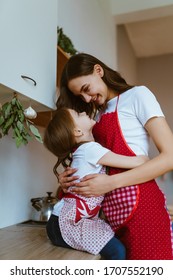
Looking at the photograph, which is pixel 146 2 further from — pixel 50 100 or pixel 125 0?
pixel 50 100

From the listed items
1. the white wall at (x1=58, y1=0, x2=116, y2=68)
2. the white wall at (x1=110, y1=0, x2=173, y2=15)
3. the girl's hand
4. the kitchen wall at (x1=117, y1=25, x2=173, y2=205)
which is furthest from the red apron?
the kitchen wall at (x1=117, y1=25, x2=173, y2=205)

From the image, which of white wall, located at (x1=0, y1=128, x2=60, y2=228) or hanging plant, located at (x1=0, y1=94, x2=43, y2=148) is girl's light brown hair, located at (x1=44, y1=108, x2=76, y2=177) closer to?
hanging plant, located at (x1=0, y1=94, x2=43, y2=148)

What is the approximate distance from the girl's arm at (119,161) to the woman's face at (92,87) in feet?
0.97

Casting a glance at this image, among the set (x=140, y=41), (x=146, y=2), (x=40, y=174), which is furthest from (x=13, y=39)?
(x=140, y=41)

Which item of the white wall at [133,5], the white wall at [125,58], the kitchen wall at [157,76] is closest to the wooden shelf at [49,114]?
the white wall at [133,5]

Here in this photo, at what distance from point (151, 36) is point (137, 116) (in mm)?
3204

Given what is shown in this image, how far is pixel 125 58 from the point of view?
3646mm

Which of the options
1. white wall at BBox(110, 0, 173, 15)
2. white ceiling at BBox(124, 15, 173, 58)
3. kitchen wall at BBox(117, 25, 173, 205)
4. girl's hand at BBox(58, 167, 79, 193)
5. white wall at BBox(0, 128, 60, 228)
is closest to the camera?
girl's hand at BBox(58, 167, 79, 193)

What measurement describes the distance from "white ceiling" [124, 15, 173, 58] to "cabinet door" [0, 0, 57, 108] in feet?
8.53

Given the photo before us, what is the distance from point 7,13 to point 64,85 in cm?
41

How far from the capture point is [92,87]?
1131mm

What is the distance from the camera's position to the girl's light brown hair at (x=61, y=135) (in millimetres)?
1020

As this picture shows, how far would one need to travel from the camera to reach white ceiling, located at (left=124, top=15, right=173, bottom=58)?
353 centimetres

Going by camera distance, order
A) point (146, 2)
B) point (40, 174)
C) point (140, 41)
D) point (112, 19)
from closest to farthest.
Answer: point (40, 174) → point (146, 2) → point (112, 19) → point (140, 41)
